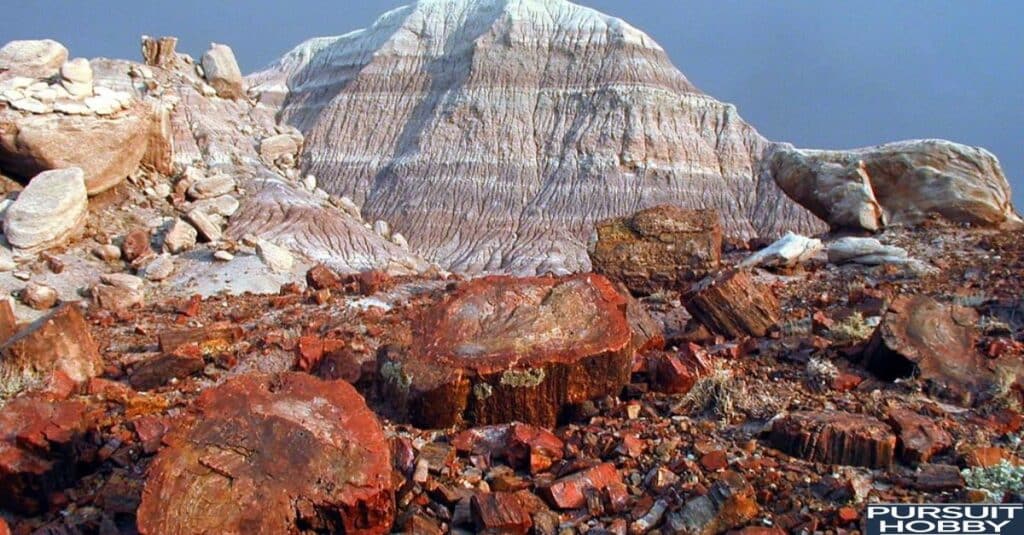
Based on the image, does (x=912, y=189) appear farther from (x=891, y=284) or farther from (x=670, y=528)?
(x=670, y=528)

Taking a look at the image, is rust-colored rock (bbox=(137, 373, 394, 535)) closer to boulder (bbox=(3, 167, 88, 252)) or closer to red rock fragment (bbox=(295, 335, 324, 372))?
red rock fragment (bbox=(295, 335, 324, 372))

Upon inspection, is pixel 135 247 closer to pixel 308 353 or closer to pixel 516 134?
pixel 308 353

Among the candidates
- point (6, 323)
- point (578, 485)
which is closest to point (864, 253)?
point (578, 485)

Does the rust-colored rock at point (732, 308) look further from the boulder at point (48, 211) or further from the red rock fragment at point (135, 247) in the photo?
the boulder at point (48, 211)

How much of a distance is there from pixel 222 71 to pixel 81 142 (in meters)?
14.6

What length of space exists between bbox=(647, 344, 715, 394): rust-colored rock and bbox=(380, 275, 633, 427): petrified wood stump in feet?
0.96

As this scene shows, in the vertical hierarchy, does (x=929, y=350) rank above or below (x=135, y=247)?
above

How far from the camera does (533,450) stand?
4734 mm

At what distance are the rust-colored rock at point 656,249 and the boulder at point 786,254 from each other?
56 centimetres

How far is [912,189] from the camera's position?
13.0 metres

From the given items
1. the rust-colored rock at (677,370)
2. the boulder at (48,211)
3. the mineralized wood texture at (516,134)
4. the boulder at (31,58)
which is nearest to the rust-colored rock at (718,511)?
the rust-colored rock at (677,370)

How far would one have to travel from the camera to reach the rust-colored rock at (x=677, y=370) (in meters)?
5.75

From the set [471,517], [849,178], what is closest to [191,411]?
[471,517]

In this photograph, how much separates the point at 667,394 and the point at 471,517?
199 cm
